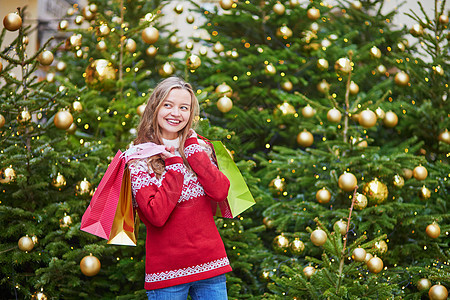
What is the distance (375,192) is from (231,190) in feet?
3.99

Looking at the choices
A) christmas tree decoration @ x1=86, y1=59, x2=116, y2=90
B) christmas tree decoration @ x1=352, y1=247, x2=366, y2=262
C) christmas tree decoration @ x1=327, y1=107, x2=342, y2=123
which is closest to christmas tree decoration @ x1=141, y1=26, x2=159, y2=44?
christmas tree decoration @ x1=86, y1=59, x2=116, y2=90

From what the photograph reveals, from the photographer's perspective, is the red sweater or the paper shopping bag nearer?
the red sweater

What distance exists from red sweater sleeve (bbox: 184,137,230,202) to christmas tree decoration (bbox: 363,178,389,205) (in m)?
1.33

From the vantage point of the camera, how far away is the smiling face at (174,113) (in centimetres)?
198

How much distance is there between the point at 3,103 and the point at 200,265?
2.00m

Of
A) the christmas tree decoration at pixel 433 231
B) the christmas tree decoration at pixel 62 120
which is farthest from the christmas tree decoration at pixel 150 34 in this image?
the christmas tree decoration at pixel 433 231

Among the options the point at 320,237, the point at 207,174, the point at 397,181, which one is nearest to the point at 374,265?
the point at 320,237

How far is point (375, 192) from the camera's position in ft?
9.32

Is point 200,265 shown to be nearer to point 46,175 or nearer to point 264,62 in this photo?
point 46,175

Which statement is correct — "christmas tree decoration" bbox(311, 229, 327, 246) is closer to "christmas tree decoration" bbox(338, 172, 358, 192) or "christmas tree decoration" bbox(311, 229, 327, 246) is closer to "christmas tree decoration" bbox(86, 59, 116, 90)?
"christmas tree decoration" bbox(338, 172, 358, 192)

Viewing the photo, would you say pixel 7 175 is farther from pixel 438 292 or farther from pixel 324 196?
pixel 438 292

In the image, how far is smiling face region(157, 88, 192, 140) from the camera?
1979 mm

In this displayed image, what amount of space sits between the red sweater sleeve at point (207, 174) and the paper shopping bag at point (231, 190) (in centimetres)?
18

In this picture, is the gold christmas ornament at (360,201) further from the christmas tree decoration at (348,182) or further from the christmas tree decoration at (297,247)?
the christmas tree decoration at (297,247)
